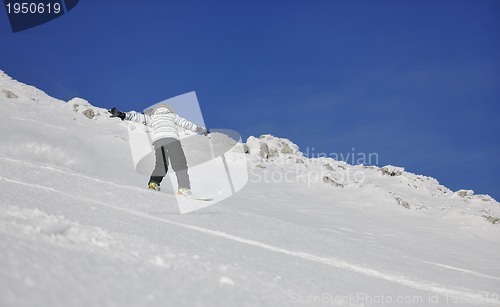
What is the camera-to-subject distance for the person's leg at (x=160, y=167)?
6.37m

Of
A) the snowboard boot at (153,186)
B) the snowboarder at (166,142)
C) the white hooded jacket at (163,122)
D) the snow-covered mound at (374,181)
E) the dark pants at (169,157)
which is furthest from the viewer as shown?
the snow-covered mound at (374,181)

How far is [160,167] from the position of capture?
6531mm

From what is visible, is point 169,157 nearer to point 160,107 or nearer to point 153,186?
point 153,186

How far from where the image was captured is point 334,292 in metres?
2.72

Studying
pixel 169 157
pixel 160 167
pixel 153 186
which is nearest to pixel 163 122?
pixel 169 157

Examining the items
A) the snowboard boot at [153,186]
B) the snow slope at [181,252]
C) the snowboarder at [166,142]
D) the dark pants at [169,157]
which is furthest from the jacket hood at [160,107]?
the snow slope at [181,252]

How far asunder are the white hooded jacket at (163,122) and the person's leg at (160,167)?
0.22 m

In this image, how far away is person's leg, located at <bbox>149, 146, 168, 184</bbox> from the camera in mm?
6367

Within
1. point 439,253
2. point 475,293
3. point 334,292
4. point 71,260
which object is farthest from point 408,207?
point 71,260

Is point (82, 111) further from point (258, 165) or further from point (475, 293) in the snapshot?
point (475, 293)

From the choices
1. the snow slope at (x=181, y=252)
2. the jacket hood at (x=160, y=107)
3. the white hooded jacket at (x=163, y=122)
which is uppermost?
the jacket hood at (x=160, y=107)

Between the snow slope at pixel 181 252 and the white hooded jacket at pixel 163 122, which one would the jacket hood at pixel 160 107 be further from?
the snow slope at pixel 181 252

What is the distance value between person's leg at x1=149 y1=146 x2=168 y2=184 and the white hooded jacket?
0.71 feet

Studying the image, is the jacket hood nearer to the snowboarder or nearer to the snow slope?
the snowboarder
